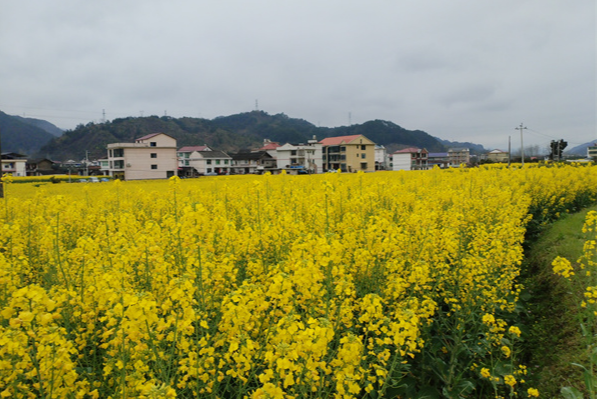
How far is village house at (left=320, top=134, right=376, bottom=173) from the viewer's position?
204ft

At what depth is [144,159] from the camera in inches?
1863

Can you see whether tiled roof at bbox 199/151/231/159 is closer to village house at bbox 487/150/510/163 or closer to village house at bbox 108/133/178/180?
village house at bbox 108/133/178/180

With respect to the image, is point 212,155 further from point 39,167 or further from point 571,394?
point 571,394

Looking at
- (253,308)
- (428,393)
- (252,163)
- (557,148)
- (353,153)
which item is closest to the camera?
(253,308)

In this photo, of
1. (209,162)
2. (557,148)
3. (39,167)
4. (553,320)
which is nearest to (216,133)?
(209,162)

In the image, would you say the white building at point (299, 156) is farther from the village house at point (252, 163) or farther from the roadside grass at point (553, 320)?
the roadside grass at point (553, 320)

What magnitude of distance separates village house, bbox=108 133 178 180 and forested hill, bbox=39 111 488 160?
98.5ft

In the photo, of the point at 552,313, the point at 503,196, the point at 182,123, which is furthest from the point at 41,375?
the point at 182,123

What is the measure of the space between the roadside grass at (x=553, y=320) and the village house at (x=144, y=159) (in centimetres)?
4354

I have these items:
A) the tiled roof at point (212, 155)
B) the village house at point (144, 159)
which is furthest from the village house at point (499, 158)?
the village house at point (144, 159)

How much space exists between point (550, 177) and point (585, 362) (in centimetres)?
1111

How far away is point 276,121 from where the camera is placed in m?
138

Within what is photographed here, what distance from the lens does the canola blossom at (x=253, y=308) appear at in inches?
78.0

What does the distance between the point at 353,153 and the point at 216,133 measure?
49.0 metres
